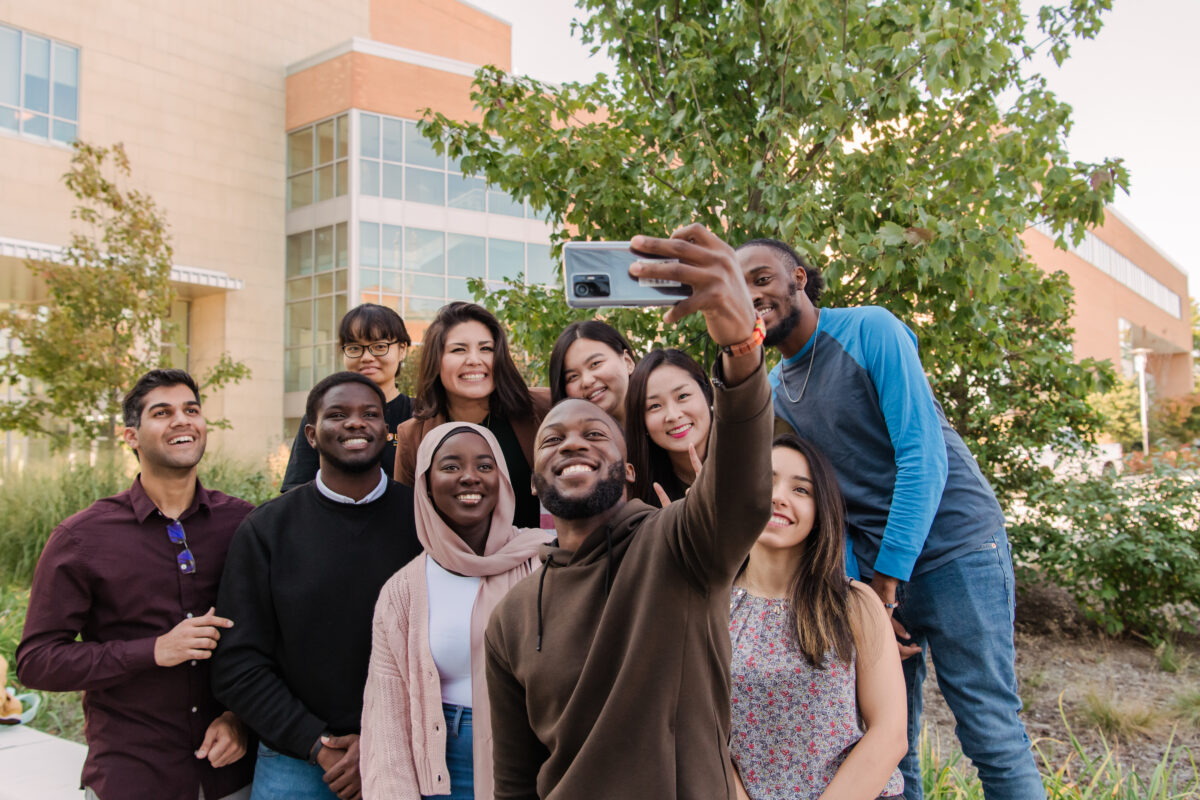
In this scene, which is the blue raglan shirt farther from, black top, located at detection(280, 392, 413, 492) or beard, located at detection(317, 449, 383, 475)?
black top, located at detection(280, 392, 413, 492)

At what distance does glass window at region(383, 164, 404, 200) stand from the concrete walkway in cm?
2085

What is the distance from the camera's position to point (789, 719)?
2344 millimetres

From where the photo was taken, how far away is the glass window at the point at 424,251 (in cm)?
2477

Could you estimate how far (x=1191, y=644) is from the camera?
22.2 feet

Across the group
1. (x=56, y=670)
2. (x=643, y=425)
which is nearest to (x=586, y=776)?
(x=643, y=425)

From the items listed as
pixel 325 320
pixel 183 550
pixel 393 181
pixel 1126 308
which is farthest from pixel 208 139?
pixel 1126 308

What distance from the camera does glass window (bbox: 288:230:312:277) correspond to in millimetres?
25641

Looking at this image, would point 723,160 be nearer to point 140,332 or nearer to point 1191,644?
point 1191,644

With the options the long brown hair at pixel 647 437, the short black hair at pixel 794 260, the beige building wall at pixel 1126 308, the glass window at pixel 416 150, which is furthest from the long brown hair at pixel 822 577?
the beige building wall at pixel 1126 308

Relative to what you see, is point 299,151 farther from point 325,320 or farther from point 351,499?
point 351,499

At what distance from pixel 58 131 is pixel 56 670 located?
23156 millimetres

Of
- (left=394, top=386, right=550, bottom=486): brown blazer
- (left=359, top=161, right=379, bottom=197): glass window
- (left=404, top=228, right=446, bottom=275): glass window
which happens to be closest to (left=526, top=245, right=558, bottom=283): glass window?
(left=404, top=228, right=446, bottom=275): glass window

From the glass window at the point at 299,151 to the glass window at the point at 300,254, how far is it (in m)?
2.06

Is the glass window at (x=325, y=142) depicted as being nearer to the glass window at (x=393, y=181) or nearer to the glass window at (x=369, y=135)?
the glass window at (x=369, y=135)
